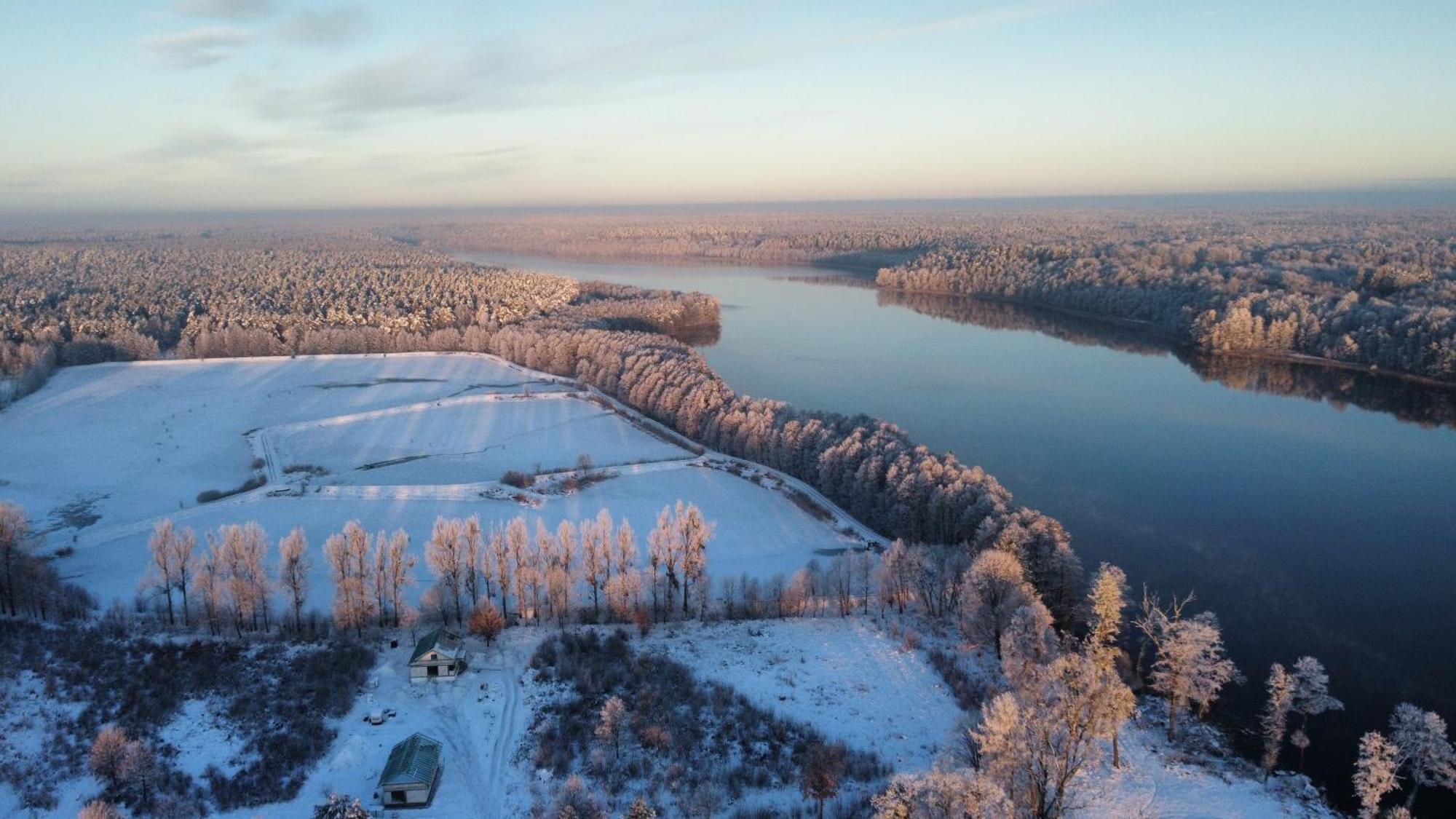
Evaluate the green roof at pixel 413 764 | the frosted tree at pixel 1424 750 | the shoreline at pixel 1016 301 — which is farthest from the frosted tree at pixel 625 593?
the shoreline at pixel 1016 301

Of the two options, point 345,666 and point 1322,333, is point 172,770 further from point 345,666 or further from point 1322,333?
point 1322,333

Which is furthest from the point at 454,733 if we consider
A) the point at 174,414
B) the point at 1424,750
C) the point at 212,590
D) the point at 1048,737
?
the point at 174,414

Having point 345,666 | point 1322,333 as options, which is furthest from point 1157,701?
point 1322,333

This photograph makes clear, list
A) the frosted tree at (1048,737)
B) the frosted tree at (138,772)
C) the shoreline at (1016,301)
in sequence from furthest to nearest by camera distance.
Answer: the shoreline at (1016,301) → the frosted tree at (138,772) → the frosted tree at (1048,737)

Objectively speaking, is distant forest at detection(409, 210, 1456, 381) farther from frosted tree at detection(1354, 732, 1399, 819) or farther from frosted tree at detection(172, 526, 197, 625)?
frosted tree at detection(172, 526, 197, 625)

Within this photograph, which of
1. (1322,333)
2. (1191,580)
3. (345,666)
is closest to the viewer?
(345,666)

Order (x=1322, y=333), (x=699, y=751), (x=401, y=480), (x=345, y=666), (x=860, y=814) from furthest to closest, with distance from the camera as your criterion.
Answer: (x=1322, y=333) < (x=401, y=480) < (x=345, y=666) < (x=699, y=751) < (x=860, y=814)

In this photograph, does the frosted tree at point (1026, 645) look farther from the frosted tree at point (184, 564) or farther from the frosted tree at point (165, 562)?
the frosted tree at point (165, 562)

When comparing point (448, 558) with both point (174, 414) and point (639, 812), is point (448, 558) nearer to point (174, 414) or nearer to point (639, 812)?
point (639, 812)

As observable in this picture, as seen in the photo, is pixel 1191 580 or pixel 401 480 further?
pixel 401 480
